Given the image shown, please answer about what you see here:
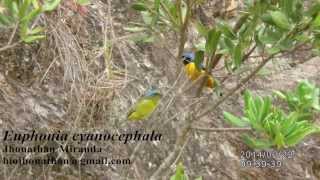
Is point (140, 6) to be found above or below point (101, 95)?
above

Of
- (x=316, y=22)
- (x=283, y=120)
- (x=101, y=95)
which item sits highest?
(x=316, y=22)

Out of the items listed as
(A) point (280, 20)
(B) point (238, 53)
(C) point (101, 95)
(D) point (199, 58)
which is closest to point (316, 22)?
(A) point (280, 20)

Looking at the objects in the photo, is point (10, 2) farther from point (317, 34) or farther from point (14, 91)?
point (14, 91)

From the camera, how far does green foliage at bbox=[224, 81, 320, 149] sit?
136 centimetres

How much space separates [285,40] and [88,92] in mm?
1184

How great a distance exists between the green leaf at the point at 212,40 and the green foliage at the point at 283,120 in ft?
0.53

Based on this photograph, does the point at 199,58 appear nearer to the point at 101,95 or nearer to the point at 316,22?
the point at 316,22

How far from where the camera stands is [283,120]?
4.47ft

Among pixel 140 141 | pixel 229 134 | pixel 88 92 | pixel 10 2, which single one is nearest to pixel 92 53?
pixel 88 92

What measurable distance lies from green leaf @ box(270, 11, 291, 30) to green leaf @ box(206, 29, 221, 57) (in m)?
0.19

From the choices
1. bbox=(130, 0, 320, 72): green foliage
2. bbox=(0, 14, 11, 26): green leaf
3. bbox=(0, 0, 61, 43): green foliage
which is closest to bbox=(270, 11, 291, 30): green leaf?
bbox=(130, 0, 320, 72): green foliage

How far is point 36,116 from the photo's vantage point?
242 cm

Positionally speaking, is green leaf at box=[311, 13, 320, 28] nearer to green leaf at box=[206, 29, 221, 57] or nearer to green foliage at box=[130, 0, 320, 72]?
green foliage at box=[130, 0, 320, 72]

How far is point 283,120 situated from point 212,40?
281mm
